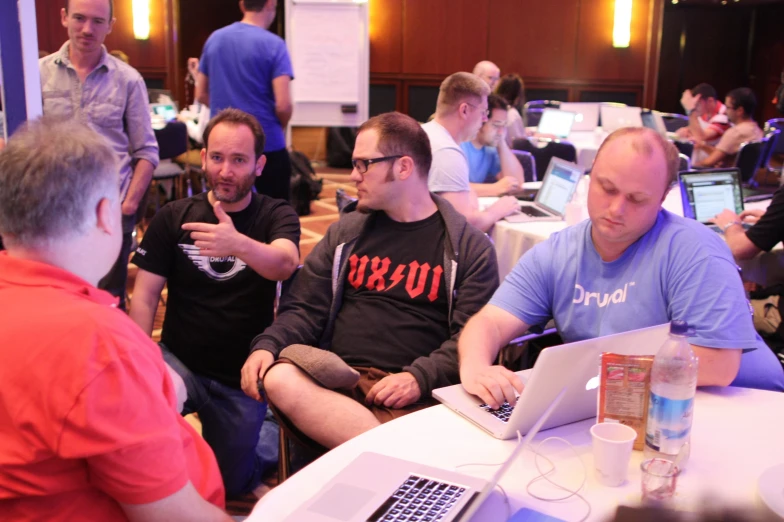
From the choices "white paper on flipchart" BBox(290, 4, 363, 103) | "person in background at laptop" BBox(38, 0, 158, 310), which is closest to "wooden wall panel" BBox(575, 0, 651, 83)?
"white paper on flipchart" BBox(290, 4, 363, 103)

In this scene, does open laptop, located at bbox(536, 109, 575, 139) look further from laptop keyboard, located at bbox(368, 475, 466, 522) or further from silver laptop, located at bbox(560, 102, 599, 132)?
laptop keyboard, located at bbox(368, 475, 466, 522)

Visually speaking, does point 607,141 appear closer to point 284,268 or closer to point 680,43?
point 284,268

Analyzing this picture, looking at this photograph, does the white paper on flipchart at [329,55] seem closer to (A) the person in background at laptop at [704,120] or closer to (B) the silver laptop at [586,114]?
(B) the silver laptop at [586,114]

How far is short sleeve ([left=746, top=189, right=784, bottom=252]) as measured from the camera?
9.85 ft

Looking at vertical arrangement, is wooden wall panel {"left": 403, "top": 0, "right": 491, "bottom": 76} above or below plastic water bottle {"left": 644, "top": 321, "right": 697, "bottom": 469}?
above

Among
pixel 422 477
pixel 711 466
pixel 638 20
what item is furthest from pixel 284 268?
pixel 638 20

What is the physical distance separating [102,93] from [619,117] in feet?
21.2

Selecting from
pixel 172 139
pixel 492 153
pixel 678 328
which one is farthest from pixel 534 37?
pixel 678 328

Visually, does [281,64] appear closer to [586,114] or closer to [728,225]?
[728,225]

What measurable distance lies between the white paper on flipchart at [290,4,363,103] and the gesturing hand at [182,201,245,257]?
21.6 ft

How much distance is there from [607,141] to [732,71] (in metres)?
13.3

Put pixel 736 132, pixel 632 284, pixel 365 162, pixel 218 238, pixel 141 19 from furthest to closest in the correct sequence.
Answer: pixel 141 19, pixel 736 132, pixel 365 162, pixel 218 238, pixel 632 284

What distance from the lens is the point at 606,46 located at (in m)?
11.5

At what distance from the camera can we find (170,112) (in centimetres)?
757
